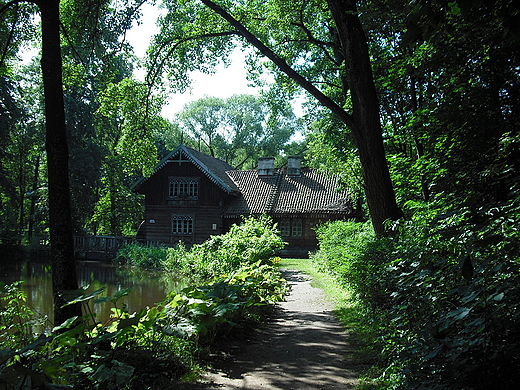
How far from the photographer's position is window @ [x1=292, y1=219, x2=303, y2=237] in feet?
97.5

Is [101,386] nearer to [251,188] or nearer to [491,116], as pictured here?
[491,116]

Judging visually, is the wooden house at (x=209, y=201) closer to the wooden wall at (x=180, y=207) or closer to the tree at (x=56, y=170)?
the wooden wall at (x=180, y=207)

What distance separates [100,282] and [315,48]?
14016 mm

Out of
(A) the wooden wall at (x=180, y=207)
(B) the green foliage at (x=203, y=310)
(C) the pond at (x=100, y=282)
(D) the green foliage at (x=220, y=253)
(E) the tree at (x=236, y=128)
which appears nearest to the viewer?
(B) the green foliage at (x=203, y=310)

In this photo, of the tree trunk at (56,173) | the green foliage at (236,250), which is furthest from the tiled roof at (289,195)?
the tree trunk at (56,173)

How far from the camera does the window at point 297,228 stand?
29719mm

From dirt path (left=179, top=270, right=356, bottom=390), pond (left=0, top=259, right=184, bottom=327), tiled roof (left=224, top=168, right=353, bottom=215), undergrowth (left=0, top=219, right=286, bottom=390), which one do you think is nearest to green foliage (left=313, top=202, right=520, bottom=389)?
dirt path (left=179, top=270, right=356, bottom=390)

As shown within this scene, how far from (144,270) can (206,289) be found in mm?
19168

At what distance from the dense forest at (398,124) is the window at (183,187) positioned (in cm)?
1320

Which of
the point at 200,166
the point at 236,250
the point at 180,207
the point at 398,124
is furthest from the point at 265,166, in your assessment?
the point at 236,250

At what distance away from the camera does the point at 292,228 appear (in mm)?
29859

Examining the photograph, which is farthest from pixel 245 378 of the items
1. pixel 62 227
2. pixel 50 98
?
pixel 50 98

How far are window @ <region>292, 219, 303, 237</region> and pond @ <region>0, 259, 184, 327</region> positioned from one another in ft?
34.5

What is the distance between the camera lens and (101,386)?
379 centimetres
